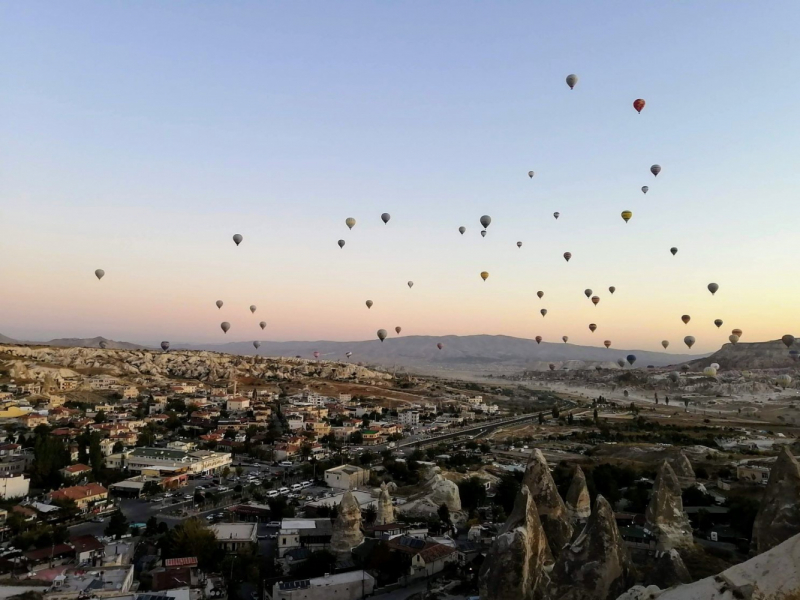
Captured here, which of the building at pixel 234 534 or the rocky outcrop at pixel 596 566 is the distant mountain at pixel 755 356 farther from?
the rocky outcrop at pixel 596 566

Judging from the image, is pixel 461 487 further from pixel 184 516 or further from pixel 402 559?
pixel 184 516

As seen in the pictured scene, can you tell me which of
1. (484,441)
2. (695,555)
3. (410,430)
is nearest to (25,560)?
(695,555)

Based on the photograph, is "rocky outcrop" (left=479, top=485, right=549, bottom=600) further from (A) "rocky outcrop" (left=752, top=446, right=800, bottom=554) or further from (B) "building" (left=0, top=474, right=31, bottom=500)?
(B) "building" (left=0, top=474, right=31, bottom=500)

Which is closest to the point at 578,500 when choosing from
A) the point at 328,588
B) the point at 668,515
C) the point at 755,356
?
the point at 668,515

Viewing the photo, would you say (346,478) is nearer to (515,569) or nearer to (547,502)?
(547,502)

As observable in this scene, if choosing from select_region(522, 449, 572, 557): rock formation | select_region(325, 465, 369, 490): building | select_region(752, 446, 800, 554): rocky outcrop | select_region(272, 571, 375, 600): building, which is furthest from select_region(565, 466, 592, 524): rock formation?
select_region(325, 465, 369, 490): building

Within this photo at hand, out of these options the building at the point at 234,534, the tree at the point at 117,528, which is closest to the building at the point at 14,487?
the tree at the point at 117,528

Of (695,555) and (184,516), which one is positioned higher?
(695,555)
